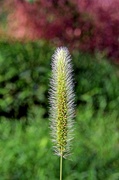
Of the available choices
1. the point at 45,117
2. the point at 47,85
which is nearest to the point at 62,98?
the point at 45,117

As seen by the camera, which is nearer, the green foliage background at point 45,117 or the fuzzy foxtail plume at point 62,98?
the fuzzy foxtail plume at point 62,98

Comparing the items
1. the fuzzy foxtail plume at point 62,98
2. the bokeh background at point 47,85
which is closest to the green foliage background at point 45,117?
the bokeh background at point 47,85

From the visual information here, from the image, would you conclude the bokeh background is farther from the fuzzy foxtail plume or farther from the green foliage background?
the fuzzy foxtail plume

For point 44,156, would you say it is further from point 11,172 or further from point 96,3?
point 96,3

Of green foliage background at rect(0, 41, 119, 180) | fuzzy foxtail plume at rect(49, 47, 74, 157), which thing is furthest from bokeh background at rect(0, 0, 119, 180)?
fuzzy foxtail plume at rect(49, 47, 74, 157)

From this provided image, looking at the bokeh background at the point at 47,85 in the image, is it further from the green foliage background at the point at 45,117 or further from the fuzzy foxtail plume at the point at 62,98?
the fuzzy foxtail plume at the point at 62,98

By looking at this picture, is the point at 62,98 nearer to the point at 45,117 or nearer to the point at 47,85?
the point at 45,117

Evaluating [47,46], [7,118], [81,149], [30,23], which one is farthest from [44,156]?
[30,23]
